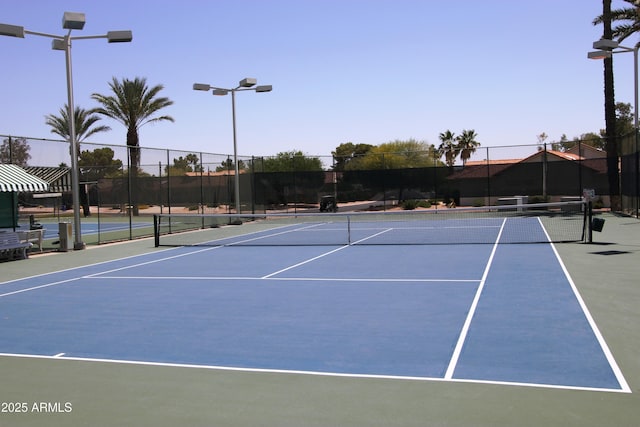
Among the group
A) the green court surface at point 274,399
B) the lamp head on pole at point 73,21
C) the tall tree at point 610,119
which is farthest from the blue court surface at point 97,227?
the green court surface at point 274,399

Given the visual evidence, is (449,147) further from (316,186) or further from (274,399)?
(274,399)

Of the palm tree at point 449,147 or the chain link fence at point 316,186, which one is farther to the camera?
the palm tree at point 449,147

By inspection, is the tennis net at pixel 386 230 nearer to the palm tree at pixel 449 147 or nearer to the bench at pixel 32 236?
the bench at pixel 32 236

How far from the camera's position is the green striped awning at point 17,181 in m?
15.9

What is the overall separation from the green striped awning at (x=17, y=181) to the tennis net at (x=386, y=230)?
12.6 ft

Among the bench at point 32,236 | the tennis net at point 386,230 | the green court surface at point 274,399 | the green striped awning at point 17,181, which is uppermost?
the green striped awning at point 17,181

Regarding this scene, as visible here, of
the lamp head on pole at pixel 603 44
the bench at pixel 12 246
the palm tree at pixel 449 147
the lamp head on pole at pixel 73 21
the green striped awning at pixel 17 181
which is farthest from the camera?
the palm tree at pixel 449 147

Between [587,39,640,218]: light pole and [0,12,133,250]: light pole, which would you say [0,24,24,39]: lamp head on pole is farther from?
[587,39,640,218]: light pole

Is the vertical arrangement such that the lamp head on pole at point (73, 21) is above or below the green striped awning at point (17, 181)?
above

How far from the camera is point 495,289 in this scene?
33.2ft

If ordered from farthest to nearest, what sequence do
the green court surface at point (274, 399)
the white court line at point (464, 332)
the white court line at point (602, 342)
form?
the white court line at point (464, 332), the white court line at point (602, 342), the green court surface at point (274, 399)

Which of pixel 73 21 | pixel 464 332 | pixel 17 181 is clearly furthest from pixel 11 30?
pixel 464 332

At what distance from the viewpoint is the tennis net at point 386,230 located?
60.0 feet

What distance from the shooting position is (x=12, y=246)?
54.0 feet
